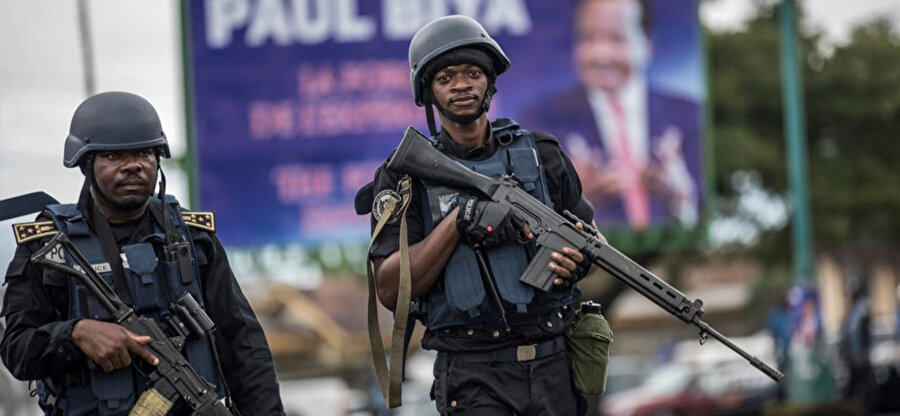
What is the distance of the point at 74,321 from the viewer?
13.9 feet

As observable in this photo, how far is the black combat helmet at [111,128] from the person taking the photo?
4.36 m

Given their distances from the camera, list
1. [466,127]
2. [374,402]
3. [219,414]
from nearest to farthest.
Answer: [219,414] → [466,127] → [374,402]

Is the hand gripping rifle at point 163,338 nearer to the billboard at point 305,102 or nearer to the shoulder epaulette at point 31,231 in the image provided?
the shoulder epaulette at point 31,231

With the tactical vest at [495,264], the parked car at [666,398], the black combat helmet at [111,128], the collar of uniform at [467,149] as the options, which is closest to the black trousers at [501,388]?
the tactical vest at [495,264]

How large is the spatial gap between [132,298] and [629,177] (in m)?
11.3

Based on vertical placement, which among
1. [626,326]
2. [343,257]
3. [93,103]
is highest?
[93,103]

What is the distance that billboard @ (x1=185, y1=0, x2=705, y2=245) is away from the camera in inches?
583

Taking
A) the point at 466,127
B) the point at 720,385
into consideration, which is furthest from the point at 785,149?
the point at 466,127

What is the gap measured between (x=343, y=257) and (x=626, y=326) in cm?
2911

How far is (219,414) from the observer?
4.34 meters

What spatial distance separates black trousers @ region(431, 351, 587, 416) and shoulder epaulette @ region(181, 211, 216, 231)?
84 centimetres

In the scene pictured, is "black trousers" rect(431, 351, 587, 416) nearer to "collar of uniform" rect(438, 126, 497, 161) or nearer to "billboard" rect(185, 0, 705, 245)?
"collar of uniform" rect(438, 126, 497, 161)

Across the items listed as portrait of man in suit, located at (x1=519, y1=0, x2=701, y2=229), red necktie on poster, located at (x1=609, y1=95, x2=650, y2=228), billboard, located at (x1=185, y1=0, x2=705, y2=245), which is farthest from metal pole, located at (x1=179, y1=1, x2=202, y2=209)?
red necktie on poster, located at (x1=609, y1=95, x2=650, y2=228)

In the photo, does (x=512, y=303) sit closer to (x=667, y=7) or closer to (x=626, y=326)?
(x=667, y=7)
